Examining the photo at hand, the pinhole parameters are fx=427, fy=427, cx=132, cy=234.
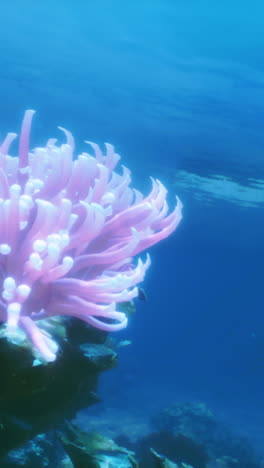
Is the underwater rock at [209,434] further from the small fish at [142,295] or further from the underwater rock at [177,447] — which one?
the small fish at [142,295]

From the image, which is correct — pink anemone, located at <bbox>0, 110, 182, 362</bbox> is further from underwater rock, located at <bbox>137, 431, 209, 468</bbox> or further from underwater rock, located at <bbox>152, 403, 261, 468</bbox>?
underwater rock, located at <bbox>152, 403, 261, 468</bbox>

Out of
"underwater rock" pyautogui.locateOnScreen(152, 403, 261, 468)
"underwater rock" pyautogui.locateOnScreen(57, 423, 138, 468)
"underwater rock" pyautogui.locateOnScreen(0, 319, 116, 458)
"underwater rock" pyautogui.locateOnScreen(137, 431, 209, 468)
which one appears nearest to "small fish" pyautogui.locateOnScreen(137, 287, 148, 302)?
"underwater rock" pyautogui.locateOnScreen(0, 319, 116, 458)

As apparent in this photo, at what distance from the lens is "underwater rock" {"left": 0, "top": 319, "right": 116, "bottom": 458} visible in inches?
117

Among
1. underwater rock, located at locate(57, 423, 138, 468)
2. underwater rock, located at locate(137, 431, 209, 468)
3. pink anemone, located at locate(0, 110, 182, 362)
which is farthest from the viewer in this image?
underwater rock, located at locate(137, 431, 209, 468)

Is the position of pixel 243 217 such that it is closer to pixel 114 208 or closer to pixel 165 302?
pixel 114 208

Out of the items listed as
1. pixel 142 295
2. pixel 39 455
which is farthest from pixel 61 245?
pixel 39 455

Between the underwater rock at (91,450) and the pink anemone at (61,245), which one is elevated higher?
the pink anemone at (61,245)

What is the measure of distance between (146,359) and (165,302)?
3443 centimetres

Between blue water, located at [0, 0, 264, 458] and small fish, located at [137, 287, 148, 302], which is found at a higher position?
blue water, located at [0, 0, 264, 458]

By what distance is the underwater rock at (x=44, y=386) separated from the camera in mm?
2961

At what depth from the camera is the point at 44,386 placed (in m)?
3.12

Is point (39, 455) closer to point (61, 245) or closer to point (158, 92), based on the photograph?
point (61, 245)

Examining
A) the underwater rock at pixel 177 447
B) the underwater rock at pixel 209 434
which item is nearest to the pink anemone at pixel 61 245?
the underwater rock at pixel 177 447

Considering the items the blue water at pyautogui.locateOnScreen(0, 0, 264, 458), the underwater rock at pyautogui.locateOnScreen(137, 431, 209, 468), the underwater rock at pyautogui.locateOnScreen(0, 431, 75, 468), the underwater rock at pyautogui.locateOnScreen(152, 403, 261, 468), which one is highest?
the blue water at pyautogui.locateOnScreen(0, 0, 264, 458)
